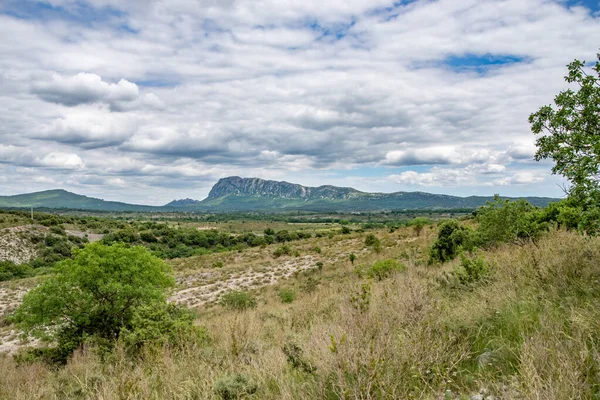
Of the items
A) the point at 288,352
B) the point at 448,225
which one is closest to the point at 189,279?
the point at 448,225

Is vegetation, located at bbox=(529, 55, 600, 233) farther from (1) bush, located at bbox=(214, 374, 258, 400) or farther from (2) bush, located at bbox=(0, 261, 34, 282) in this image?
(2) bush, located at bbox=(0, 261, 34, 282)

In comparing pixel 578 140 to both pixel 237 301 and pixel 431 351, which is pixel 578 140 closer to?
pixel 431 351

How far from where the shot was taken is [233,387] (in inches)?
191

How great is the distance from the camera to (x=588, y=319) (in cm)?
452

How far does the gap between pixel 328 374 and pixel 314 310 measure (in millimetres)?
6984

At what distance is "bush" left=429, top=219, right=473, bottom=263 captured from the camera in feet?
66.9

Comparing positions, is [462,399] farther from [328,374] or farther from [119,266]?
[119,266]

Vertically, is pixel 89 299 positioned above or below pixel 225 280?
above

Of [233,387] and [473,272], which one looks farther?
[473,272]

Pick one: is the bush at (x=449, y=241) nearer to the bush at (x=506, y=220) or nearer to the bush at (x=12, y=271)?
the bush at (x=506, y=220)

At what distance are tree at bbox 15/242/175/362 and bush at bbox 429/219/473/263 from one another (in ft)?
50.7

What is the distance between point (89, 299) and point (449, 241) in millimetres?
18699

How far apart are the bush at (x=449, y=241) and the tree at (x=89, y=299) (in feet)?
50.7

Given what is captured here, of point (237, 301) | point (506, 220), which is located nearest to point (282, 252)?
point (237, 301)
